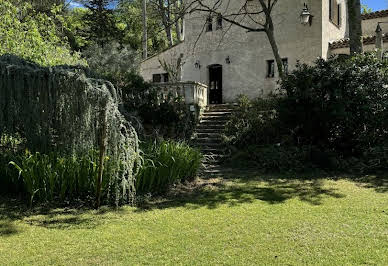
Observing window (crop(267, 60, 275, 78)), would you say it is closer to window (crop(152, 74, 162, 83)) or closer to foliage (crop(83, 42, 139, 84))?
window (crop(152, 74, 162, 83))

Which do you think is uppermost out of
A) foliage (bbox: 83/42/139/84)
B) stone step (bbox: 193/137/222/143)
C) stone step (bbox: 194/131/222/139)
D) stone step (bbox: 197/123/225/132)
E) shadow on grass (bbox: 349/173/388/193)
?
foliage (bbox: 83/42/139/84)

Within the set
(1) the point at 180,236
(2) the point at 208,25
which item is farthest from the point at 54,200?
(2) the point at 208,25

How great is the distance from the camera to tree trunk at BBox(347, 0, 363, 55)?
12.4m

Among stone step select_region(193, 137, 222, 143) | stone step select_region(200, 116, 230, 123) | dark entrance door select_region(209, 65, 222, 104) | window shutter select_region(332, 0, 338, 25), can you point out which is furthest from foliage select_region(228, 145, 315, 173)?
window shutter select_region(332, 0, 338, 25)

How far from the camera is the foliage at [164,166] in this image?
6711mm

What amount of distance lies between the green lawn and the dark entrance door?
493 inches

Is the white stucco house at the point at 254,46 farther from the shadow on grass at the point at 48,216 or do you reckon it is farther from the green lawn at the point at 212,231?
the shadow on grass at the point at 48,216

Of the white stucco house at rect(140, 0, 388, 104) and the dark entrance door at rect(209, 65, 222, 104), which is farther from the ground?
the white stucco house at rect(140, 0, 388, 104)

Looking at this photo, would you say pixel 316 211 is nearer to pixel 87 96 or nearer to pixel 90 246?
pixel 90 246

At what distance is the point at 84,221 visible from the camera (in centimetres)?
534

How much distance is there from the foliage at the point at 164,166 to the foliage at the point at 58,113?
514 mm

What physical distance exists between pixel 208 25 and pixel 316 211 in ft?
50.3

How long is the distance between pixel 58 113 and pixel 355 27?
11.0 meters

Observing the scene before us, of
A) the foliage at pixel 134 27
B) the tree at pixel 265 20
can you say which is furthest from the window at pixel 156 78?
the foliage at pixel 134 27
